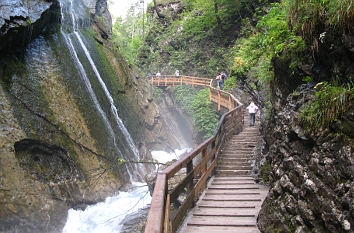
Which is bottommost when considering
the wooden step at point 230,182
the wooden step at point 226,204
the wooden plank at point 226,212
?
the wooden step at point 230,182

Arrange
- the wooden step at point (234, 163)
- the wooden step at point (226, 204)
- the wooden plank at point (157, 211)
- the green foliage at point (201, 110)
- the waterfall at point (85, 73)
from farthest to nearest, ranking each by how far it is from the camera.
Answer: the green foliage at point (201, 110), the waterfall at point (85, 73), the wooden step at point (234, 163), the wooden step at point (226, 204), the wooden plank at point (157, 211)

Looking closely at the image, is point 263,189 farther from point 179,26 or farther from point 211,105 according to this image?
point 179,26

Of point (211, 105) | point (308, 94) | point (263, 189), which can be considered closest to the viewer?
point (308, 94)

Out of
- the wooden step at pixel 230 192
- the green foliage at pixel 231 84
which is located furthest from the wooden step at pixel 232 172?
the green foliage at pixel 231 84

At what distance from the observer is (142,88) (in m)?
18.7

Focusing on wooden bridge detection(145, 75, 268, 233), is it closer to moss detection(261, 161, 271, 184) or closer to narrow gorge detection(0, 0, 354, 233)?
moss detection(261, 161, 271, 184)

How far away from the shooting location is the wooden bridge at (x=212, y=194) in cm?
282

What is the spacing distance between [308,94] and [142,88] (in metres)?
15.9

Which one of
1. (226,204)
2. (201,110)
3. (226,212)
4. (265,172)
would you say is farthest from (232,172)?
(201,110)

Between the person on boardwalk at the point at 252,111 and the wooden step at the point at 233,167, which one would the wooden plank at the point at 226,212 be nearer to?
the wooden step at the point at 233,167

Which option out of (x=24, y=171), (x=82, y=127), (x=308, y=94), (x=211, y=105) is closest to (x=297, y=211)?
(x=308, y=94)

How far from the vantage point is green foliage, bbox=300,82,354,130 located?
2.80 meters

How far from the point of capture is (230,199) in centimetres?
522

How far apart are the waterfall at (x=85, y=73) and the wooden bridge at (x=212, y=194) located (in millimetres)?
3671
